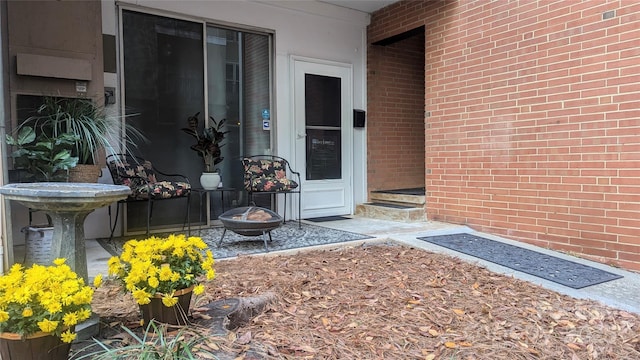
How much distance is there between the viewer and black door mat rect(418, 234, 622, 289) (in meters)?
2.92

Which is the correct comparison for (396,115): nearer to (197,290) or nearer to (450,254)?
(450,254)

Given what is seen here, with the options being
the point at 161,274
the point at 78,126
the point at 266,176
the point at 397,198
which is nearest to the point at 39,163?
the point at 78,126

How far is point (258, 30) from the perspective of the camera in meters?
4.93

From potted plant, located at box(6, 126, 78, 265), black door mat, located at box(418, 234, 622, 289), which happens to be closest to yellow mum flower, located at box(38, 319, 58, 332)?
potted plant, located at box(6, 126, 78, 265)

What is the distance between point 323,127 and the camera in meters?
5.46

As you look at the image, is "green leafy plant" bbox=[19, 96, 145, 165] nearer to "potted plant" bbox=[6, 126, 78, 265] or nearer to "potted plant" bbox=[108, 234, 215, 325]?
"potted plant" bbox=[6, 126, 78, 265]

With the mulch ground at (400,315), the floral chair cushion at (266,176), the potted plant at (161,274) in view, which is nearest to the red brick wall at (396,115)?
the floral chair cushion at (266,176)

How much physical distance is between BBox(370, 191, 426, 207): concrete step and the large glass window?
1678 mm

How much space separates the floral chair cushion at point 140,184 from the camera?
3.61m

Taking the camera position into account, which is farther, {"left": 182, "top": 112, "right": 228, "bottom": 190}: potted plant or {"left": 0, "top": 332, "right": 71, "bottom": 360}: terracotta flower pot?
{"left": 182, "top": 112, "right": 228, "bottom": 190}: potted plant

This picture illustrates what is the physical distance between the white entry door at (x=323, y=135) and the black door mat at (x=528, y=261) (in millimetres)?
1876

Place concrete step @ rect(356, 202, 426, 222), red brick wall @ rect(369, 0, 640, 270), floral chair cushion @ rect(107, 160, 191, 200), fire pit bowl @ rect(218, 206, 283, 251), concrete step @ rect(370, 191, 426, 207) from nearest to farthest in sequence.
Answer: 1. red brick wall @ rect(369, 0, 640, 270)
2. fire pit bowl @ rect(218, 206, 283, 251)
3. floral chair cushion @ rect(107, 160, 191, 200)
4. concrete step @ rect(356, 202, 426, 222)
5. concrete step @ rect(370, 191, 426, 207)

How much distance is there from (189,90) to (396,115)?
2.85 meters

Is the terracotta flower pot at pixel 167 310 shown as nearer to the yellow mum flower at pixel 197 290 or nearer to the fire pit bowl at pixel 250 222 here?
the yellow mum flower at pixel 197 290
